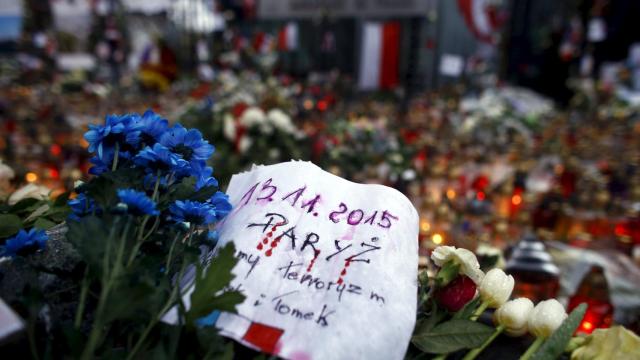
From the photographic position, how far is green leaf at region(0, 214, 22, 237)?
82 centimetres

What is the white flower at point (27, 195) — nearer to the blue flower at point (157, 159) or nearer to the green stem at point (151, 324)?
the blue flower at point (157, 159)

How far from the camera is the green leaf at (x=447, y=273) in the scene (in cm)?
73

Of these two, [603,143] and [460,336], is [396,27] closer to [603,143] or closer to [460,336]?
[603,143]

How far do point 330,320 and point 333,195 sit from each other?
0.73 feet

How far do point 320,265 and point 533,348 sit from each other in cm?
33

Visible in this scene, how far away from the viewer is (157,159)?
2.23 feet

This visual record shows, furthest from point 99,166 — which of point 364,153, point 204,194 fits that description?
point 364,153

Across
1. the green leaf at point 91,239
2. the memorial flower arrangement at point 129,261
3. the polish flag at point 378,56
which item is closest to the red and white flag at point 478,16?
the polish flag at point 378,56

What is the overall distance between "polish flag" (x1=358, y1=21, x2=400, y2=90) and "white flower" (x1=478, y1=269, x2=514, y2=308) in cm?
781

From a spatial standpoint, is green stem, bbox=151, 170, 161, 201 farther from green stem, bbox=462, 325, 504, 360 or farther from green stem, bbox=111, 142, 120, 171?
green stem, bbox=462, 325, 504, 360

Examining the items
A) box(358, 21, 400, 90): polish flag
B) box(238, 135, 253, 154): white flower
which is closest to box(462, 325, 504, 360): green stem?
box(238, 135, 253, 154): white flower

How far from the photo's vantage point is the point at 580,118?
6.05m

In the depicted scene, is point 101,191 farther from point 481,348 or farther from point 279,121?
point 279,121

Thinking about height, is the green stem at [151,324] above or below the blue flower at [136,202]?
below
